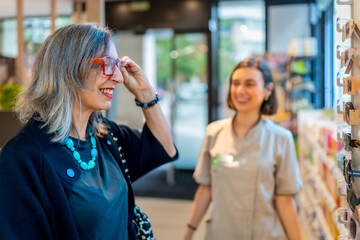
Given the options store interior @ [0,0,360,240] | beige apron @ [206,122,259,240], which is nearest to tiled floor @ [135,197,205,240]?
store interior @ [0,0,360,240]

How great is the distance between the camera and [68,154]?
129cm

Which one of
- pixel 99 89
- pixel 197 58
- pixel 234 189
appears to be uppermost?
pixel 197 58

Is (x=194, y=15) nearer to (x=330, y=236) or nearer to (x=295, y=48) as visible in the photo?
(x=295, y=48)

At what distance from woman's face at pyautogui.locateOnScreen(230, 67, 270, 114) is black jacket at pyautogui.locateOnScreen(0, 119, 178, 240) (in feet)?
3.87

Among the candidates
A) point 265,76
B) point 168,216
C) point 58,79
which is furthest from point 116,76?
point 168,216

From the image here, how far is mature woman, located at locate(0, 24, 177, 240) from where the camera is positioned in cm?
114

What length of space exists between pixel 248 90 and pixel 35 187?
4.54 ft

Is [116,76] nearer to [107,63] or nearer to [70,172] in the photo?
[107,63]

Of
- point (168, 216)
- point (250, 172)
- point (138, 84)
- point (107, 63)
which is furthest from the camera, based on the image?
point (168, 216)

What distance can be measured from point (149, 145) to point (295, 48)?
16.1 feet

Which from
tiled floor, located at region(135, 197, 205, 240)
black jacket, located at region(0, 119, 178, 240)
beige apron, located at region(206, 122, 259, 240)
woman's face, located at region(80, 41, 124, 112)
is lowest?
tiled floor, located at region(135, 197, 205, 240)

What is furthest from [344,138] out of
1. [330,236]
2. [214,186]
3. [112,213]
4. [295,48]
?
[295,48]

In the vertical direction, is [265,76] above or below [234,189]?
above

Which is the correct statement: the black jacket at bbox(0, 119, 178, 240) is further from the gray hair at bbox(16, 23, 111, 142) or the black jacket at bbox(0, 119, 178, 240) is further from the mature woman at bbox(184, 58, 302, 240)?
the mature woman at bbox(184, 58, 302, 240)
